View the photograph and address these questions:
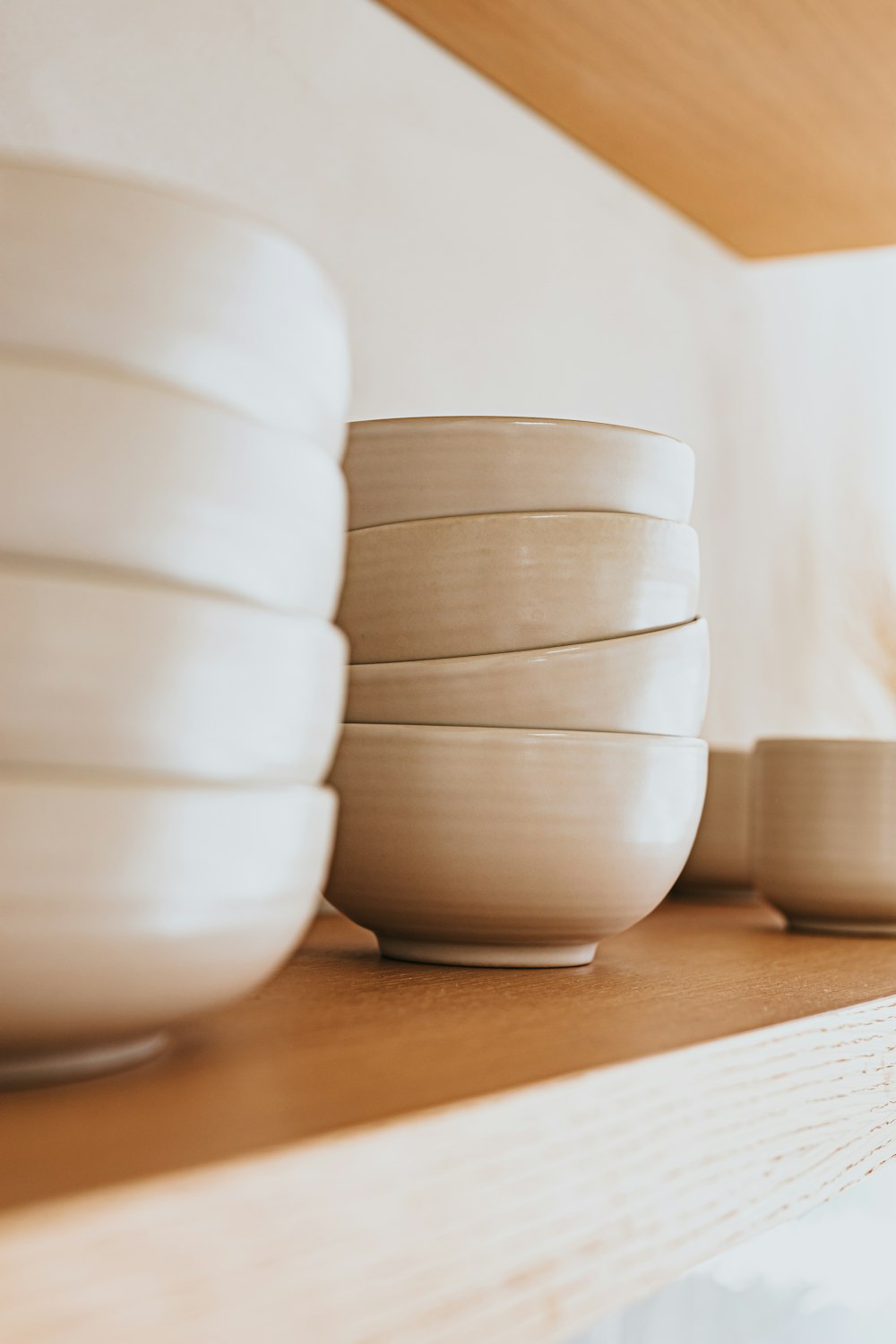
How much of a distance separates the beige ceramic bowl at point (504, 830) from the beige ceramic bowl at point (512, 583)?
1.6 inches

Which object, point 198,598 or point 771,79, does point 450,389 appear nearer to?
point 771,79

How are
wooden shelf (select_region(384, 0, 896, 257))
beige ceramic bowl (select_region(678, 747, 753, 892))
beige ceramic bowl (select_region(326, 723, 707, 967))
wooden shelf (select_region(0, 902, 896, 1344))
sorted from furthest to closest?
beige ceramic bowl (select_region(678, 747, 753, 892)), wooden shelf (select_region(384, 0, 896, 257)), beige ceramic bowl (select_region(326, 723, 707, 967)), wooden shelf (select_region(0, 902, 896, 1344))

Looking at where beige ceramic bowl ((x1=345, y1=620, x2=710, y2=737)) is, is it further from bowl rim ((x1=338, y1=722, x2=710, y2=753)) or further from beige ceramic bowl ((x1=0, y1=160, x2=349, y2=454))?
beige ceramic bowl ((x1=0, y1=160, x2=349, y2=454))

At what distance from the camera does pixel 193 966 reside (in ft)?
1.03

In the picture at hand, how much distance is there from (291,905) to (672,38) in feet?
2.92

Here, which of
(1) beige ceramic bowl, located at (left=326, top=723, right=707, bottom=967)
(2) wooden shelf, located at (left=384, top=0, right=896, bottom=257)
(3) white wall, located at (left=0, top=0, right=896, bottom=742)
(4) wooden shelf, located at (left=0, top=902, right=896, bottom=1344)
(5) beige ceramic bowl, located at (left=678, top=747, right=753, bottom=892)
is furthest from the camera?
(5) beige ceramic bowl, located at (left=678, top=747, right=753, bottom=892)

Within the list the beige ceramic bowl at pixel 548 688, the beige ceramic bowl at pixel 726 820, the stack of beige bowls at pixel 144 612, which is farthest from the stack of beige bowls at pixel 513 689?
the beige ceramic bowl at pixel 726 820

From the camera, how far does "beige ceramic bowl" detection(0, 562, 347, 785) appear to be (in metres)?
0.29

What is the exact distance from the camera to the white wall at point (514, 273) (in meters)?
0.79

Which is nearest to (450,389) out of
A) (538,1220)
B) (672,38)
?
(672,38)

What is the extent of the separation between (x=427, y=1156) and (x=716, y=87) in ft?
3.36

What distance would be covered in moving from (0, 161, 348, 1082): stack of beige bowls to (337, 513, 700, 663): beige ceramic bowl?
217 millimetres

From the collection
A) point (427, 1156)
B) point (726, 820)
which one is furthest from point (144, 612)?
point (726, 820)

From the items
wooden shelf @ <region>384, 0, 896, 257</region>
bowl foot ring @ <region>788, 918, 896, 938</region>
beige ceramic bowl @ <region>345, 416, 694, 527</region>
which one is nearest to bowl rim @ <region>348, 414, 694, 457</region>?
beige ceramic bowl @ <region>345, 416, 694, 527</region>
